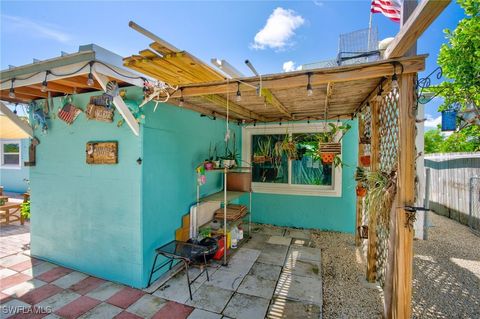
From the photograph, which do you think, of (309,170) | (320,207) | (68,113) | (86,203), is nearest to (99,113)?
(68,113)

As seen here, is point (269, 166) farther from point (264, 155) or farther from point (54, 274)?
point (54, 274)

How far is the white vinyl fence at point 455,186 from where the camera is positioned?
16.7ft

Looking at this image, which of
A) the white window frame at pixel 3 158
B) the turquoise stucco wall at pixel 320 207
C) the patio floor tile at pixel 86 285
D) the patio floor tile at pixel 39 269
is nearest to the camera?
the patio floor tile at pixel 86 285

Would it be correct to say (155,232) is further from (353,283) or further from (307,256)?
(353,283)

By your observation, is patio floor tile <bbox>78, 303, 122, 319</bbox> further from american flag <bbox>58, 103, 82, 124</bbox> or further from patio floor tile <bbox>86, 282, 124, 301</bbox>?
american flag <bbox>58, 103, 82, 124</bbox>

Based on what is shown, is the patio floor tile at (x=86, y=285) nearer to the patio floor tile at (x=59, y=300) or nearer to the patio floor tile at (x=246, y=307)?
the patio floor tile at (x=59, y=300)

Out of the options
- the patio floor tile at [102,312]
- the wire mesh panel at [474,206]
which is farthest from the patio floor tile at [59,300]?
the wire mesh panel at [474,206]

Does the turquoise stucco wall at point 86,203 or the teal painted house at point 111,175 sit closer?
the teal painted house at point 111,175

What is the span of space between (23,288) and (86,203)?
1136mm

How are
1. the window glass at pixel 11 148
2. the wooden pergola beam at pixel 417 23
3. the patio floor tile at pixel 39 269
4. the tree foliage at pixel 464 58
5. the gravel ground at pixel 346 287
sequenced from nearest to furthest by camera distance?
the wooden pergola beam at pixel 417 23
the gravel ground at pixel 346 287
the patio floor tile at pixel 39 269
the tree foliage at pixel 464 58
the window glass at pixel 11 148

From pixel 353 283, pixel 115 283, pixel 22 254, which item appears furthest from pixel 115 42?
pixel 353 283

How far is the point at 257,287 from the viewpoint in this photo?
2.68m

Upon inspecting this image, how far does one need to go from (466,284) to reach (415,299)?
97 cm

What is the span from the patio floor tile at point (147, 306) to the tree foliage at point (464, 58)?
7.48 m
